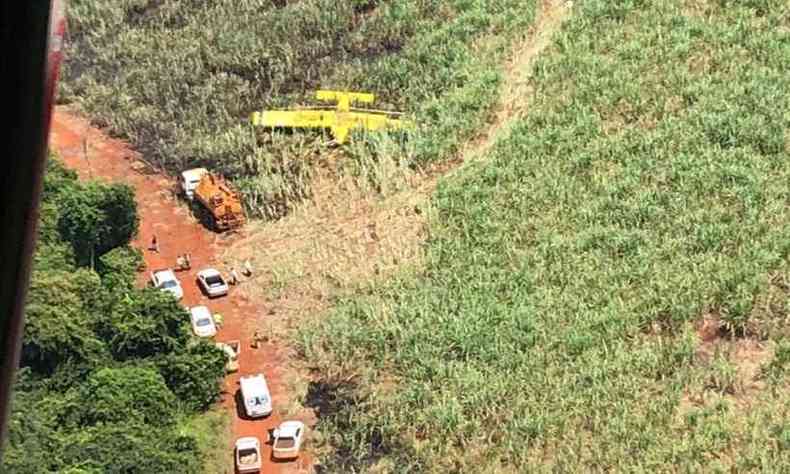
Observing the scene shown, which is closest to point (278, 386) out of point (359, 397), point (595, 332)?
point (359, 397)

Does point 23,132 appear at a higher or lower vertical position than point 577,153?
higher

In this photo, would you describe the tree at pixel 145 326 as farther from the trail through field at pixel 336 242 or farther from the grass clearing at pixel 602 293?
the grass clearing at pixel 602 293

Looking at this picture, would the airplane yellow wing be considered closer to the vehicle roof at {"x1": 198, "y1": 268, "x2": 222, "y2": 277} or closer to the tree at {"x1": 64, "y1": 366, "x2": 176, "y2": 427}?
the vehicle roof at {"x1": 198, "y1": 268, "x2": 222, "y2": 277}

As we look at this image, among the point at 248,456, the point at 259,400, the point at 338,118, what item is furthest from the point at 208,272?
the point at 338,118

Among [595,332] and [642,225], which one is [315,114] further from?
[595,332]

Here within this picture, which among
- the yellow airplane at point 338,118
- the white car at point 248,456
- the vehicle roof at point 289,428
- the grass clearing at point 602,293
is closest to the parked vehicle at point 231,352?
the grass clearing at point 602,293

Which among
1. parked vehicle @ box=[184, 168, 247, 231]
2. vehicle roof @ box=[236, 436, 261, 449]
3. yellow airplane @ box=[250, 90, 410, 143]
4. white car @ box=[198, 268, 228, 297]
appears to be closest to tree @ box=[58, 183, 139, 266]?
white car @ box=[198, 268, 228, 297]

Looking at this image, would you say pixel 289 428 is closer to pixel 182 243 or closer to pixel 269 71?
pixel 182 243
